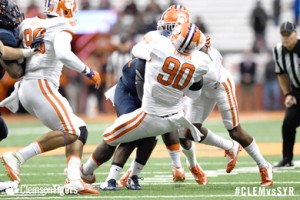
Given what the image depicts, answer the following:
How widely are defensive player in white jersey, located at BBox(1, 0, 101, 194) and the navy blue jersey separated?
Answer: 432 millimetres

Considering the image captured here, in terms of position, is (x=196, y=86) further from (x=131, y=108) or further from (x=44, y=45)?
(x=44, y=45)

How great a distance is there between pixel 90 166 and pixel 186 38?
1.56 meters

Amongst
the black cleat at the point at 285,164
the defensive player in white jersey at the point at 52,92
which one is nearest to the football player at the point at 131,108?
the defensive player in white jersey at the point at 52,92

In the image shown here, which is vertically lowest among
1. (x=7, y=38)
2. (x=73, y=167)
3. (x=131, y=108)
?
(x=73, y=167)

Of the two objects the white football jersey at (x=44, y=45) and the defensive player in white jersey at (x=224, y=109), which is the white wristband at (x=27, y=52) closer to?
the white football jersey at (x=44, y=45)

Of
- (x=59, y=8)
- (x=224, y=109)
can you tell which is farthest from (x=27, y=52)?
A: (x=224, y=109)

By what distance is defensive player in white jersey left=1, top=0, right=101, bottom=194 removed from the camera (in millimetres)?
7328

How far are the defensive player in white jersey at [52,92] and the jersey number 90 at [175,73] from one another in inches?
22.2

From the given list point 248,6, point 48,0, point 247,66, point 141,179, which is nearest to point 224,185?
point 141,179

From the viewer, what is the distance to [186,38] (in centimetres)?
724

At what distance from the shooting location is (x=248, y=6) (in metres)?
23.5

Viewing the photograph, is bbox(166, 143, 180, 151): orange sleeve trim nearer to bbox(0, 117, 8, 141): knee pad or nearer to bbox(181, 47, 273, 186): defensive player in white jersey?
bbox(181, 47, 273, 186): defensive player in white jersey

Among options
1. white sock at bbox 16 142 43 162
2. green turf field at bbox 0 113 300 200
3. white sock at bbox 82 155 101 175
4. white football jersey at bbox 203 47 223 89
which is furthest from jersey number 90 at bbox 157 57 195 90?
white sock at bbox 16 142 43 162

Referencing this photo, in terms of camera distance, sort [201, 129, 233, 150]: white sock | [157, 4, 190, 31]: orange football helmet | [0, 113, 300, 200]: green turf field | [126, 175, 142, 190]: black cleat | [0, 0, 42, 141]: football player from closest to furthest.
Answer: [0, 113, 300, 200]: green turf field → [0, 0, 42, 141]: football player → [126, 175, 142, 190]: black cleat → [157, 4, 190, 31]: orange football helmet → [201, 129, 233, 150]: white sock
